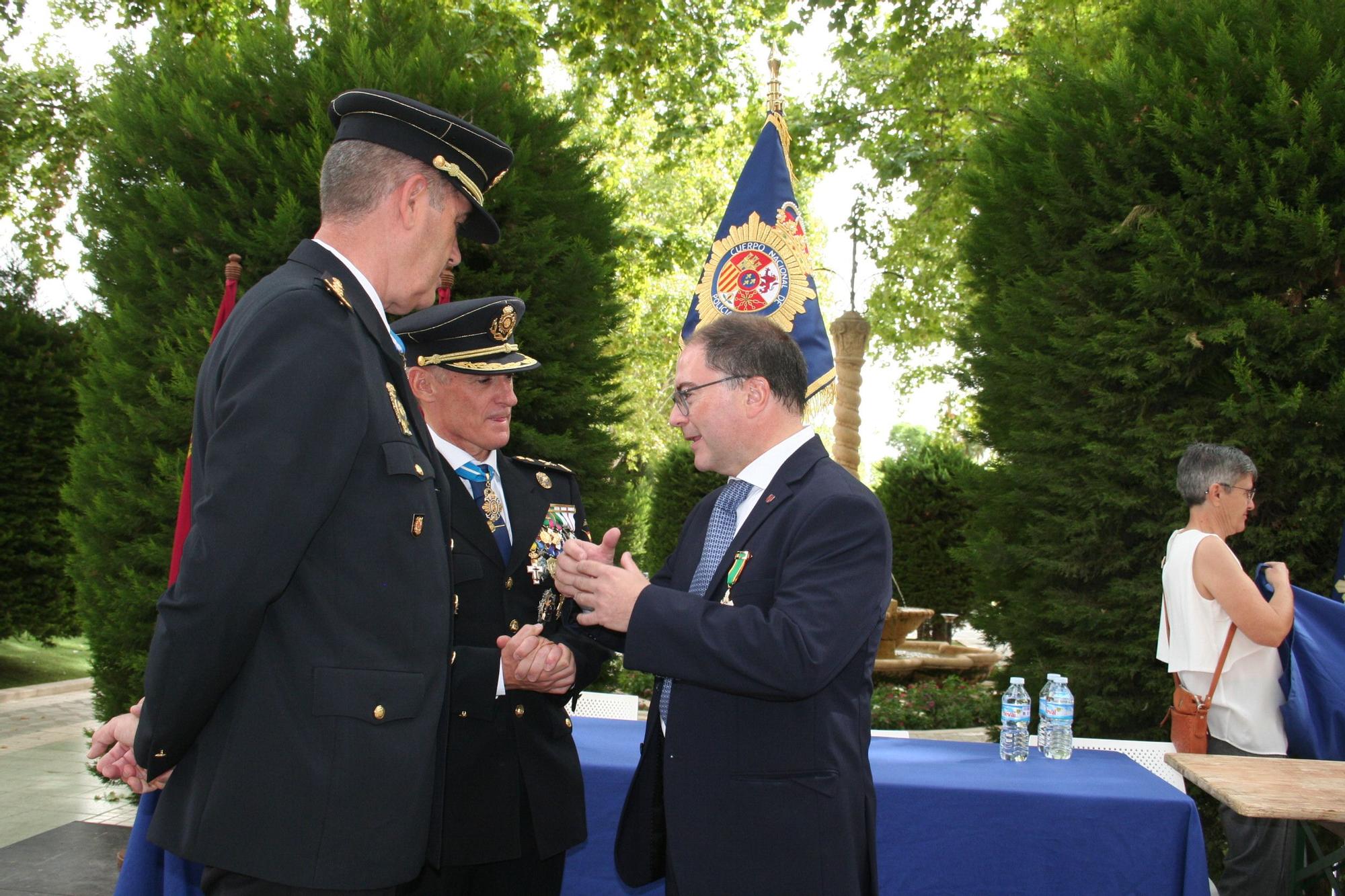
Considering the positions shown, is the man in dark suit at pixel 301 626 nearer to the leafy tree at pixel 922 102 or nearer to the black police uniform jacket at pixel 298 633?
the black police uniform jacket at pixel 298 633

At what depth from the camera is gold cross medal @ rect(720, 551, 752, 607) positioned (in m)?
2.35

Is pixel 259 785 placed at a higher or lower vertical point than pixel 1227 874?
higher

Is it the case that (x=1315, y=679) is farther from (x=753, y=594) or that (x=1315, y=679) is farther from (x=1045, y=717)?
(x=753, y=594)

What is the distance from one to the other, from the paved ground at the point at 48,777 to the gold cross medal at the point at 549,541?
3.24m

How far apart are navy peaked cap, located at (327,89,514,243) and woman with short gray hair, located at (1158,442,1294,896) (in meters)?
3.30

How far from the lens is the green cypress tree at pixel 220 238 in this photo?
479 centimetres

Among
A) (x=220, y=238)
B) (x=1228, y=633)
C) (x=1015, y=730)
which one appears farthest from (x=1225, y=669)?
(x=220, y=238)

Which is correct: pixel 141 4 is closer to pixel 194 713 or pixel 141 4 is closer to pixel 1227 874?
pixel 194 713

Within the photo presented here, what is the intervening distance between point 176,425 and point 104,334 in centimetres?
70

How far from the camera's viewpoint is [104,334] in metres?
5.03

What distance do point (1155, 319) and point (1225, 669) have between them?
1768 millimetres

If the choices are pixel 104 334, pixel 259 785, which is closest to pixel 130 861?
pixel 259 785

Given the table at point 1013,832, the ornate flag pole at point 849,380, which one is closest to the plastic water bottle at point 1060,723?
the table at point 1013,832

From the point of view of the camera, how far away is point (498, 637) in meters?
2.49
